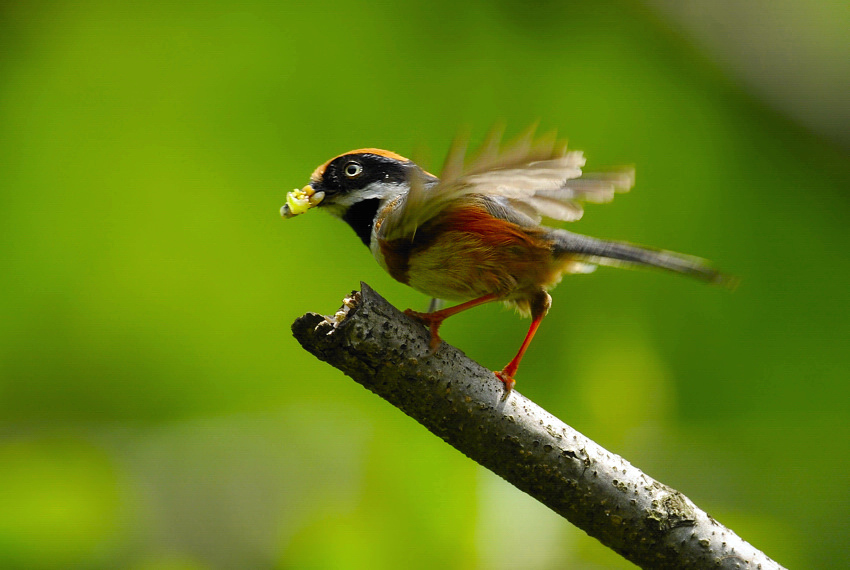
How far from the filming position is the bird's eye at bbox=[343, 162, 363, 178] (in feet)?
12.1

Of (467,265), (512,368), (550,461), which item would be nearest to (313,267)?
(467,265)

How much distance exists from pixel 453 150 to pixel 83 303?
3217 mm

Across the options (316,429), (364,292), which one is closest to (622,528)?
(364,292)

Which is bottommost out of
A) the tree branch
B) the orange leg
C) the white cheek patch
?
the tree branch

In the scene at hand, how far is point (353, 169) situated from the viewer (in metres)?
3.68

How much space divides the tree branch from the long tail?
0.72m

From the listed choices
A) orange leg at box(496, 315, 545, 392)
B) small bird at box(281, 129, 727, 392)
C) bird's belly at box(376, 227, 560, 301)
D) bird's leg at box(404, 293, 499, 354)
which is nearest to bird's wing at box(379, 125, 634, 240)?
small bird at box(281, 129, 727, 392)

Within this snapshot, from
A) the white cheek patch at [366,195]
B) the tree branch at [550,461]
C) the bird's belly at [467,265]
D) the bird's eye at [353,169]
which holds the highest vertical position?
the bird's eye at [353,169]

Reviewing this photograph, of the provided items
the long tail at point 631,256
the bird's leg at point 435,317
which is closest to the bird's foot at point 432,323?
the bird's leg at point 435,317

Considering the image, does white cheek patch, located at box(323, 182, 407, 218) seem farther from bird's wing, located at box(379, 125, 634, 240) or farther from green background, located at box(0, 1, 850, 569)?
green background, located at box(0, 1, 850, 569)

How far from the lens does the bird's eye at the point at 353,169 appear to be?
3682 mm

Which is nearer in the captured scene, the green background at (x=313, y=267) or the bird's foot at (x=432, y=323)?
the bird's foot at (x=432, y=323)

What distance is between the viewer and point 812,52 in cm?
475

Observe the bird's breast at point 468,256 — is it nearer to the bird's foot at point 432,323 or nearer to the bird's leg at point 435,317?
the bird's leg at point 435,317
